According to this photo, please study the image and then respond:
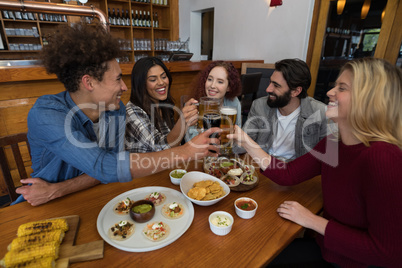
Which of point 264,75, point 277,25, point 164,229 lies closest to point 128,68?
point 264,75

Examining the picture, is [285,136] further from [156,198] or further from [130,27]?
[130,27]

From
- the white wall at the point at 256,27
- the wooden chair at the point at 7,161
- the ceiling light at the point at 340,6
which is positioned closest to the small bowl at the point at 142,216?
the wooden chair at the point at 7,161

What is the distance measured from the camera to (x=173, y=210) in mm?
1045

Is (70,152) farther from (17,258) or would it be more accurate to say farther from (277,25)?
(277,25)

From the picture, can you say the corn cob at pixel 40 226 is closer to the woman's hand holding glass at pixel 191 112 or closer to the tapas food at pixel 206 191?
the tapas food at pixel 206 191

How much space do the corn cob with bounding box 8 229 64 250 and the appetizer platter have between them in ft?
2.68

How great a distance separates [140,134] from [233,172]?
82 cm

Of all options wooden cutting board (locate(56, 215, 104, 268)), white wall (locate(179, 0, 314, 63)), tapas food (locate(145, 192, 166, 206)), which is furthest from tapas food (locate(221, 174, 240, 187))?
white wall (locate(179, 0, 314, 63))

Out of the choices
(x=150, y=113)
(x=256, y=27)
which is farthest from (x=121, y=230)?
(x=256, y=27)

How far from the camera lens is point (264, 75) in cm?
388

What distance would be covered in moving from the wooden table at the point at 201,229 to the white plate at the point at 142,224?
0.02 m

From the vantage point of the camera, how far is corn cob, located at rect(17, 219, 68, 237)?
85cm

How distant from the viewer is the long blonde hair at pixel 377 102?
90 cm

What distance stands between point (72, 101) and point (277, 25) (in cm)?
442
